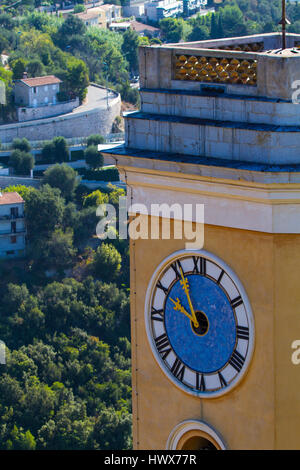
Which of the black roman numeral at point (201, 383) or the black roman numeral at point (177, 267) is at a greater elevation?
the black roman numeral at point (177, 267)

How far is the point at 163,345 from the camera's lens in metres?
8.70

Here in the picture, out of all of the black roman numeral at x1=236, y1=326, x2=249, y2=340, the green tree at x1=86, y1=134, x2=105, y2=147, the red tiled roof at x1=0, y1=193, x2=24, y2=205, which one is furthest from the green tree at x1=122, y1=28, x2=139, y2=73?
the black roman numeral at x1=236, y1=326, x2=249, y2=340

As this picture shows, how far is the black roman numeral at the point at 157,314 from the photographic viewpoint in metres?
8.68

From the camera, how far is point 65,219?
65562 millimetres

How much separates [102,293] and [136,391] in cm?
5011

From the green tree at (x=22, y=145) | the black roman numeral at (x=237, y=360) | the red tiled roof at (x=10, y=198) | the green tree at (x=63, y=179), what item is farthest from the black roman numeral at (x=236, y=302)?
the green tree at (x=22, y=145)

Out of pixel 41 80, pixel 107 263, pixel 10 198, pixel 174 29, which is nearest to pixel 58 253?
pixel 107 263

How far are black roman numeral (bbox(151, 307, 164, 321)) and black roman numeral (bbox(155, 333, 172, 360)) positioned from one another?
0.36 feet

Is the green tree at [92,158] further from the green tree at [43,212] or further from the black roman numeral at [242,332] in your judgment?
the black roman numeral at [242,332]

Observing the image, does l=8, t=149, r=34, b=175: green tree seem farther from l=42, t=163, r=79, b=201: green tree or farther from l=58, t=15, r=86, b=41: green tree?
l=58, t=15, r=86, b=41: green tree

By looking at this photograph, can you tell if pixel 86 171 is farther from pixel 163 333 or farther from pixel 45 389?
pixel 163 333

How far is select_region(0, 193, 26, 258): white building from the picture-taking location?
64.0 metres

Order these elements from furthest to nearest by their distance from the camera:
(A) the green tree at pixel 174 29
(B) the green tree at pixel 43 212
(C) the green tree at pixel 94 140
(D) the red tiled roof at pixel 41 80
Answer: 1. (A) the green tree at pixel 174 29
2. (D) the red tiled roof at pixel 41 80
3. (C) the green tree at pixel 94 140
4. (B) the green tree at pixel 43 212

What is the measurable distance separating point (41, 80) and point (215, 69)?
69033 millimetres
